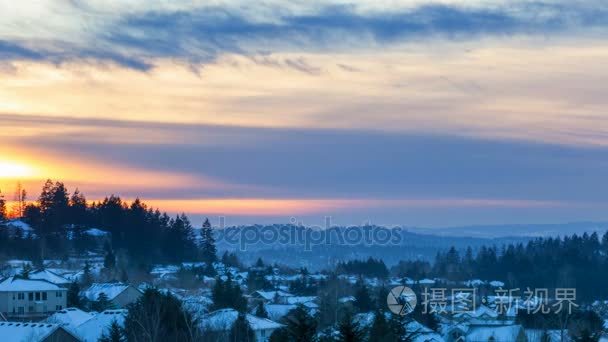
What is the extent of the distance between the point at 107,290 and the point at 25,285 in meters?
7.13

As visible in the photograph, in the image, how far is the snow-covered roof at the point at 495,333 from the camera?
200 ft

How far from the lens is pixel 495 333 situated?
62031 millimetres

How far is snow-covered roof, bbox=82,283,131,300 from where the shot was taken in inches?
2956

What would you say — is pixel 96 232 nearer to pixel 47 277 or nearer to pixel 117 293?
pixel 47 277

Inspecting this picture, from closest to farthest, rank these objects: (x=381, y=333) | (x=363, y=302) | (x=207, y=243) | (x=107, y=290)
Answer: (x=381, y=333)
(x=107, y=290)
(x=363, y=302)
(x=207, y=243)

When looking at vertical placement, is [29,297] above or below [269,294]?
above

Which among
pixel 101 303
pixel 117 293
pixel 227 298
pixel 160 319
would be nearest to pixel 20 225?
pixel 117 293

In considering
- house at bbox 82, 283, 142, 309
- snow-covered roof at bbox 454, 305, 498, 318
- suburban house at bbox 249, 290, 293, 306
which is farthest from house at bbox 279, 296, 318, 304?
house at bbox 82, 283, 142, 309

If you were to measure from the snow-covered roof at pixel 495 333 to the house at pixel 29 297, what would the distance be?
26234 millimetres

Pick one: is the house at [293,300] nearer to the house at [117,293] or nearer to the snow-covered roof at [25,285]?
the house at [117,293]

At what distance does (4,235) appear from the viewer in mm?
110750

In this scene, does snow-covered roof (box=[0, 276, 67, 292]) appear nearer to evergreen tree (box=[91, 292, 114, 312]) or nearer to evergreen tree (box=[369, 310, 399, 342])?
evergreen tree (box=[91, 292, 114, 312])

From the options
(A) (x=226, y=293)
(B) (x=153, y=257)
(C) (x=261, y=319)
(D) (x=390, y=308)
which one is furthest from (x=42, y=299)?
(B) (x=153, y=257)

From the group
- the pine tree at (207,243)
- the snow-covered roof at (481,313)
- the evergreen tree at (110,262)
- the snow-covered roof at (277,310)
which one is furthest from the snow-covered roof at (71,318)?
the pine tree at (207,243)
